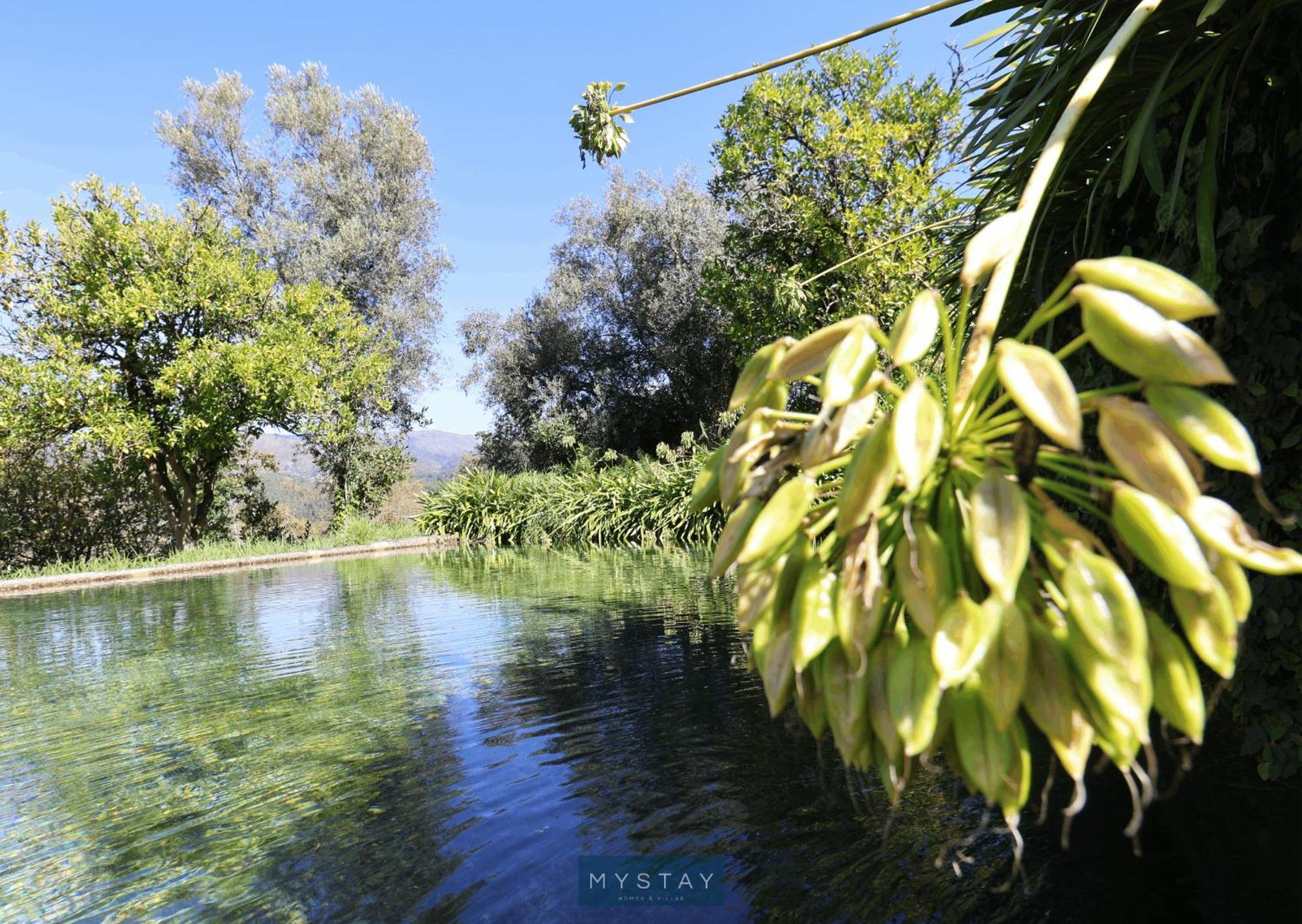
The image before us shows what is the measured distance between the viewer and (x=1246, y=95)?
1.90 metres

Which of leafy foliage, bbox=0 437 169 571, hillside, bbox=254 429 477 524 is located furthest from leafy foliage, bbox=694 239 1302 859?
hillside, bbox=254 429 477 524

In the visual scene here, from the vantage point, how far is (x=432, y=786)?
138 inches

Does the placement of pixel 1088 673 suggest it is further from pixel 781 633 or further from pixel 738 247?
pixel 738 247

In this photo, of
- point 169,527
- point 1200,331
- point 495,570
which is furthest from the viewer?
point 169,527

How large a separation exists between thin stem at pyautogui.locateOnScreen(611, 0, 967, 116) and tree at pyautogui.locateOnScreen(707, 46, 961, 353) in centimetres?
1280

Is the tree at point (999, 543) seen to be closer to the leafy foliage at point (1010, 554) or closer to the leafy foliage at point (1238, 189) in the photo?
the leafy foliage at point (1010, 554)

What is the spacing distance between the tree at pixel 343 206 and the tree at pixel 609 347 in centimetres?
261

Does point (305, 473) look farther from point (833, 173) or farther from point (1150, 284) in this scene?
point (1150, 284)

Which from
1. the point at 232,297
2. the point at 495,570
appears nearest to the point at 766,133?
the point at 495,570

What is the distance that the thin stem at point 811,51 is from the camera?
1.35 metres

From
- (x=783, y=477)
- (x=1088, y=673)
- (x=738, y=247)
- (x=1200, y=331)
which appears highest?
(x=738, y=247)

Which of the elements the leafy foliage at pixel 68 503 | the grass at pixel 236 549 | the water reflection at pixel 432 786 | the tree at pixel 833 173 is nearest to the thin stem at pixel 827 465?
the water reflection at pixel 432 786

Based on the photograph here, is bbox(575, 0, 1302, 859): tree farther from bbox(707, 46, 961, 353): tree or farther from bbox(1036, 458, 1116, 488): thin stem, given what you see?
bbox(707, 46, 961, 353): tree

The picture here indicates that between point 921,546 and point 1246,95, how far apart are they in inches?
79.4
